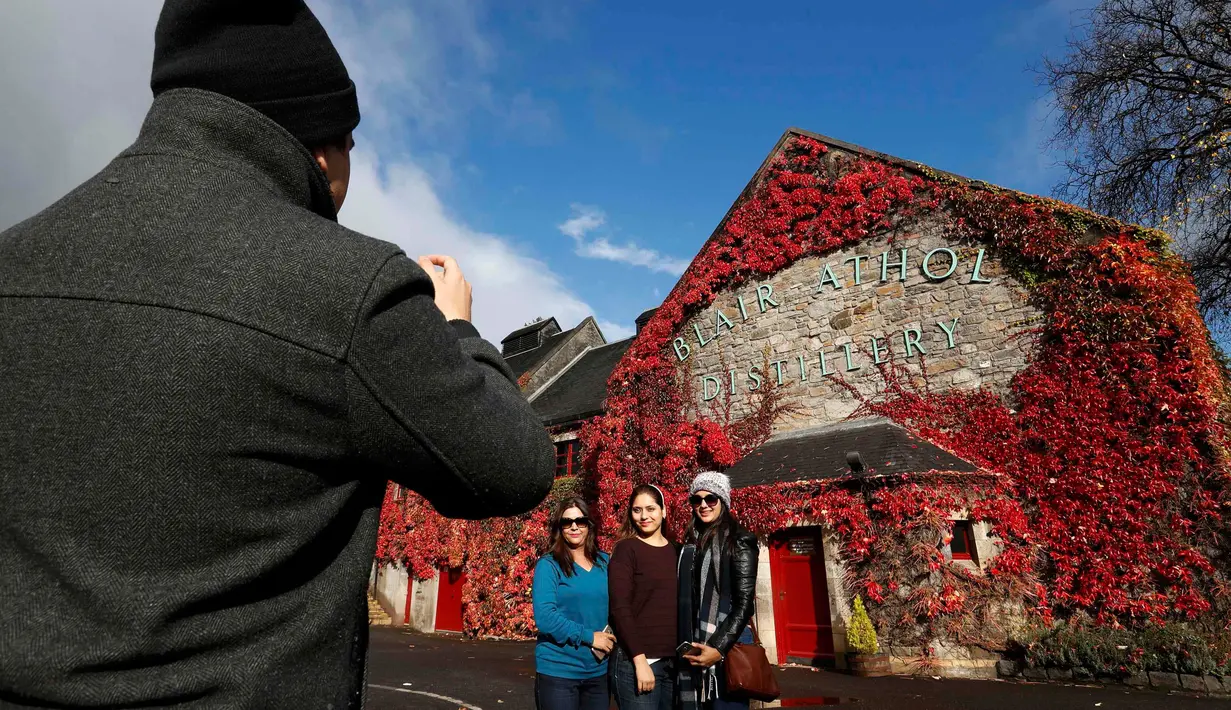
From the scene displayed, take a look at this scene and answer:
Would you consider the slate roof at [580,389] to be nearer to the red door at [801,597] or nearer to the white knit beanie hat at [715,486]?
the red door at [801,597]

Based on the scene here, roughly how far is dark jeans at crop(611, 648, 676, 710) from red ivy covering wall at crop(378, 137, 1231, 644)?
6662 millimetres

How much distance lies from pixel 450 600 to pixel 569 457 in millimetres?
5622

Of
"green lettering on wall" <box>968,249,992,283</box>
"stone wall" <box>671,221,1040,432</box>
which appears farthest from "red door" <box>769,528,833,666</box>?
"green lettering on wall" <box>968,249,992,283</box>

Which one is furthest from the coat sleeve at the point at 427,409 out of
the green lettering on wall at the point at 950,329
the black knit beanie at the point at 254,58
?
the green lettering on wall at the point at 950,329

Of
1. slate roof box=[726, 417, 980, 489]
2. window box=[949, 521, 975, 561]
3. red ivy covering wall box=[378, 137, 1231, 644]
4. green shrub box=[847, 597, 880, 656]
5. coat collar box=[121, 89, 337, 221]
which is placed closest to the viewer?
coat collar box=[121, 89, 337, 221]

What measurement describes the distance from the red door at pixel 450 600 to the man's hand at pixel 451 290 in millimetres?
18712

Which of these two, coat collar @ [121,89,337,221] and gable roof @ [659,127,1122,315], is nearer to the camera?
coat collar @ [121,89,337,221]

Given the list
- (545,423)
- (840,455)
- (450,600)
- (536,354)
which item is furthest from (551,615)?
(536,354)

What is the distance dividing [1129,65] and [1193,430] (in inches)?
301

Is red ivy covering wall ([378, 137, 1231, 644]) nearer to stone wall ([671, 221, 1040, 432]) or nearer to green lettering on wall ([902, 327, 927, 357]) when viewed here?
stone wall ([671, 221, 1040, 432])

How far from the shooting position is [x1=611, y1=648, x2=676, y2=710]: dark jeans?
4.48 m

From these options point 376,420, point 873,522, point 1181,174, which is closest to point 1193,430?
point 873,522

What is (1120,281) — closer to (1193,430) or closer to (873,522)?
(1193,430)

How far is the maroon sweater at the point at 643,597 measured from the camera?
15.3 feet
